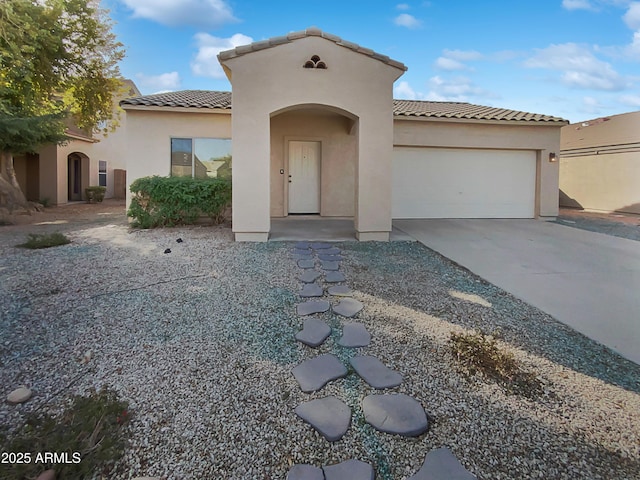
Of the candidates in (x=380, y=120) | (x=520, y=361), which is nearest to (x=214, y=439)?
(x=520, y=361)

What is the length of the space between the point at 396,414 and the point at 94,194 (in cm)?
2090

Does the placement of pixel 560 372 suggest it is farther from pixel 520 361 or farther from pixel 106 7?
pixel 106 7

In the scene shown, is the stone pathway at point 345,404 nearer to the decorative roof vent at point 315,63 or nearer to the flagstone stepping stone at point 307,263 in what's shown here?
the flagstone stepping stone at point 307,263

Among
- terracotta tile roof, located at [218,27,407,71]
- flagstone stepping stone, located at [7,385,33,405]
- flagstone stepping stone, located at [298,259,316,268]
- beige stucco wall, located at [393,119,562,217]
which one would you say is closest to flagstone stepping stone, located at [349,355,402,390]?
flagstone stepping stone, located at [7,385,33,405]

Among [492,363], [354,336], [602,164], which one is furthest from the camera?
[602,164]

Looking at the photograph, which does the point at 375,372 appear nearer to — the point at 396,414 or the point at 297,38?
the point at 396,414

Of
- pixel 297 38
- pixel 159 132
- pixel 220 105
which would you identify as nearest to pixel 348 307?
pixel 297 38

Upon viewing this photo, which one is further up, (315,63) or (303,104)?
(315,63)

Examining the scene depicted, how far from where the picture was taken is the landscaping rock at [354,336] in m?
3.47

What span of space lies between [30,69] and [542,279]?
15.0m

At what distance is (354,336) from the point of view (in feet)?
11.9

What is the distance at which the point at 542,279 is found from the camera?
5.65 meters

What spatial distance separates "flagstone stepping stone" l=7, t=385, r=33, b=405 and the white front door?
9.22 metres

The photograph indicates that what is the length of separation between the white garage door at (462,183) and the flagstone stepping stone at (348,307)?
743 centimetres
